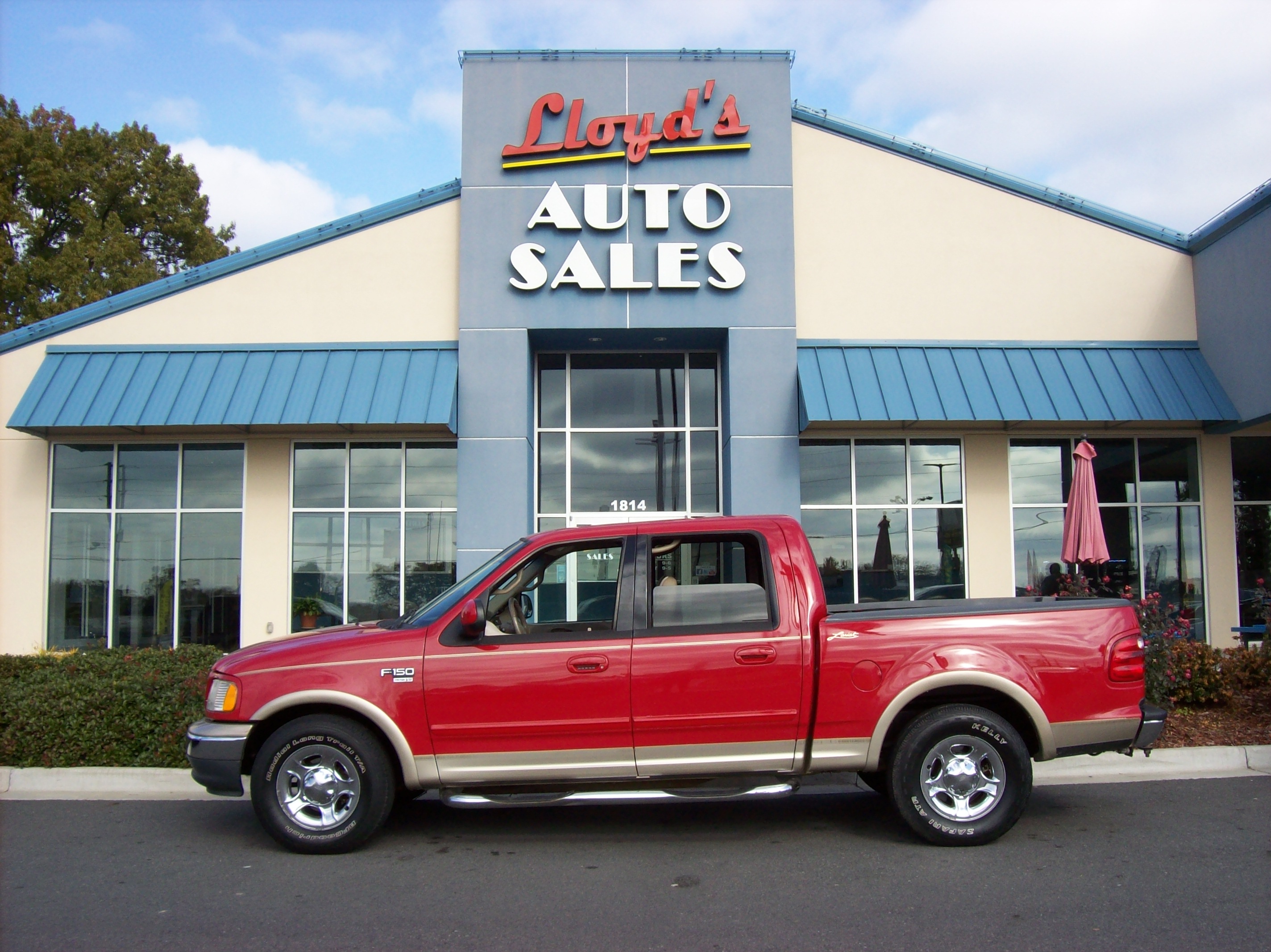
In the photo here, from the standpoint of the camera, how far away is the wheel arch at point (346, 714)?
18.9ft

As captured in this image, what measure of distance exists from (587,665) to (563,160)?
9.92m

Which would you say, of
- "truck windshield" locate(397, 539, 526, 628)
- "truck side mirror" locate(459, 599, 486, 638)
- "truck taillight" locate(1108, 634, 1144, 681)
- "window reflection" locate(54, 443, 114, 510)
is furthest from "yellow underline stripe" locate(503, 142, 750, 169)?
"truck taillight" locate(1108, 634, 1144, 681)

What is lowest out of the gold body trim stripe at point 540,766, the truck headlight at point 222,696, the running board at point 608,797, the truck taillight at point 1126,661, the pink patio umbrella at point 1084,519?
the running board at point 608,797

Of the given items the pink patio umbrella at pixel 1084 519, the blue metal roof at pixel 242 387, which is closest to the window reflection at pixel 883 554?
the pink patio umbrella at pixel 1084 519

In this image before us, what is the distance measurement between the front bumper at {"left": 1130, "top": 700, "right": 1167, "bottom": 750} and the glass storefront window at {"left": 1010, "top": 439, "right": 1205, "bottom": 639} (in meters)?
8.23

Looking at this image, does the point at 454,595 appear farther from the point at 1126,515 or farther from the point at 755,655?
the point at 1126,515

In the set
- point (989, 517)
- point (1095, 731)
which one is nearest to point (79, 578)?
point (989, 517)

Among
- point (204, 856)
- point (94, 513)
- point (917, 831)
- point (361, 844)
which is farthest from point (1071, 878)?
point (94, 513)

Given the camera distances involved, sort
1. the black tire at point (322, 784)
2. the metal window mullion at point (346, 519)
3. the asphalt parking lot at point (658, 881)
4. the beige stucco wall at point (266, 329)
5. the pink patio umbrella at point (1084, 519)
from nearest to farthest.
→ the asphalt parking lot at point (658, 881)
the black tire at point (322, 784)
the pink patio umbrella at point (1084, 519)
the beige stucco wall at point (266, 329)
the metal window mullion at point (346, 519)

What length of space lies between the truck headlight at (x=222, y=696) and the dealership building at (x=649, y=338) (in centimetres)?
735

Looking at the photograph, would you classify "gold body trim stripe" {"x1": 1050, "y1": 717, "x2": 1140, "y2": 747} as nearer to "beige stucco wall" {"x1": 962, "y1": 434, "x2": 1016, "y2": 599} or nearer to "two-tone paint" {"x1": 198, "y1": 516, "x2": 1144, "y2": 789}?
"two-tone paint" {"x1": 198, "y1": 516, "x2": 1144, "y2": 789}

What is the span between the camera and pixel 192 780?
762 cm

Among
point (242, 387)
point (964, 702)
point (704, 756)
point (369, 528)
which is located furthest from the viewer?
point (369, 528)

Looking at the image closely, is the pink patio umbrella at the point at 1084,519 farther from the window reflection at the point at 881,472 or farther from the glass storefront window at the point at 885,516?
the window reflection at the point at 881,472
